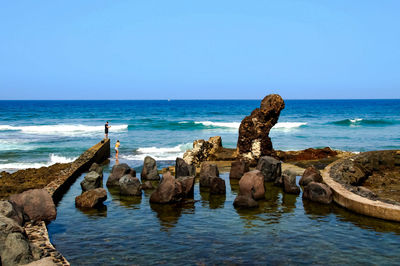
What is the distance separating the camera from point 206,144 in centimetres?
2773

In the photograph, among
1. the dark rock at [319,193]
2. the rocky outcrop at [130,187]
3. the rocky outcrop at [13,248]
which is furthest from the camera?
the rocky outcrop at [130,187]

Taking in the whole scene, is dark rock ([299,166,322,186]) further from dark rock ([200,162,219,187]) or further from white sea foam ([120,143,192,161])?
white sea foam ([120,143,192,161])

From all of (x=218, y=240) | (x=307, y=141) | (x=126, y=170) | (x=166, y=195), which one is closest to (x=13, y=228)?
(x=218, y=240)

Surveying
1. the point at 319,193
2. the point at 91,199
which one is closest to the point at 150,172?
the point at 91,199

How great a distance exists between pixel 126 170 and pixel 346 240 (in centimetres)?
1174

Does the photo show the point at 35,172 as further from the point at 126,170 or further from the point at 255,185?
the point at 255,185

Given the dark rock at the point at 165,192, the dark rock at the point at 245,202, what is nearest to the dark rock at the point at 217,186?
the dark rock at the point at 245,202

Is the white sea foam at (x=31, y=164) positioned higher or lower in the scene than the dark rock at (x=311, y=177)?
lower

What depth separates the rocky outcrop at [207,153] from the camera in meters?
26.4

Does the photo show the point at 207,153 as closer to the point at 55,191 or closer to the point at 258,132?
the point at 258,132

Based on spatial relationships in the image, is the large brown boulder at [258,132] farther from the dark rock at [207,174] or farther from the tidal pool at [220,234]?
the tidal pool at [220,234]

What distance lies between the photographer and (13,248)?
9.03 meters

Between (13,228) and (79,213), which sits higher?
(13,228)

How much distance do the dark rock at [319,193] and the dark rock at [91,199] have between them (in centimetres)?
798
